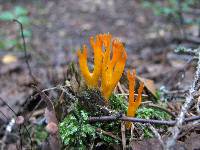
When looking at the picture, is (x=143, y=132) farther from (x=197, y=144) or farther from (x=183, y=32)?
(x=183, y=32)

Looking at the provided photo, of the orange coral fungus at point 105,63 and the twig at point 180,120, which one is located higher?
the orange coral fungus at point 105,63

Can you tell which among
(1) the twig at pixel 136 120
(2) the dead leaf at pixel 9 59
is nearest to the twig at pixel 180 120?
(1) the twig at pixel 136 120

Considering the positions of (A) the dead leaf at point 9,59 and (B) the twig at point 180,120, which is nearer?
(B) the twig at point 180,120

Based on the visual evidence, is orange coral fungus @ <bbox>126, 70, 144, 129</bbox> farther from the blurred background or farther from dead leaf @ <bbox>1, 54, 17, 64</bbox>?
dead leaf @ <bbox>1, 54, 17, 64</bbox>

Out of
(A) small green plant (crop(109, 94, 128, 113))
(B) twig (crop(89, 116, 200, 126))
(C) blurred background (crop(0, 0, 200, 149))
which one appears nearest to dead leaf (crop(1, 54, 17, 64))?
(C) blurred background (crop(0, 0, 200, 149))

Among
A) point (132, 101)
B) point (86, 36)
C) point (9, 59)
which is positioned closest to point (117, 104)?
point (132, 101)

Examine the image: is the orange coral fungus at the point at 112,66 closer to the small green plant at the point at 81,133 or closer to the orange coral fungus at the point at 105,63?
the orange coral fungus at the point at 105,63

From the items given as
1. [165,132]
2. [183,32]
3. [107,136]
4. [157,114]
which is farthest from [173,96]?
[183,32]
